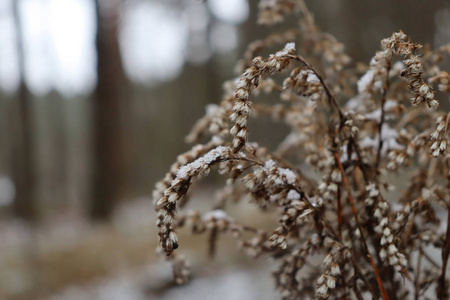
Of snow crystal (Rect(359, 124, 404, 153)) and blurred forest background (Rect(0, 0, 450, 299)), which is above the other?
blurred forest background (Rect(0, 0, 450, 299))

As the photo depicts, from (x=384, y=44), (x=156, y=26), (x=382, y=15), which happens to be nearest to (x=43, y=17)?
(x=156, y=26)

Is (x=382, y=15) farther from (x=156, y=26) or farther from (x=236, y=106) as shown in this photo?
(x=156, y=26)

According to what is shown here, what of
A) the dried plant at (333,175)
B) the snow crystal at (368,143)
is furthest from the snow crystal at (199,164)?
the snow crystal at (368,143)

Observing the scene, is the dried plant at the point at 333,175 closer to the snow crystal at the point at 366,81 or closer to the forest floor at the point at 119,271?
Result: the snow crystal at the point at 366,81

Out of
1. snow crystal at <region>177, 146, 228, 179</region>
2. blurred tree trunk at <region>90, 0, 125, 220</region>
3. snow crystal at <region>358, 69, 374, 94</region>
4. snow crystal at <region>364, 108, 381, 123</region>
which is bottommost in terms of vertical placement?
snow crystal at <region>177, 146, 228, 179</region>

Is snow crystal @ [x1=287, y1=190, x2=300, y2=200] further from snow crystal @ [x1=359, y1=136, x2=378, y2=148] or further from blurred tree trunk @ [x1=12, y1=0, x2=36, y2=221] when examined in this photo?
blurred tree trunk @ [x1=12, y1=0, x2=36, y2=221]

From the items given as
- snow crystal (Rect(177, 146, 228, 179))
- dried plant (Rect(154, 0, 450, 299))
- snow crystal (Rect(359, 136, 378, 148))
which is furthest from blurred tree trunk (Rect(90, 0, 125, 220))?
snow crystal (Rect(177, 146, 228, 179))
